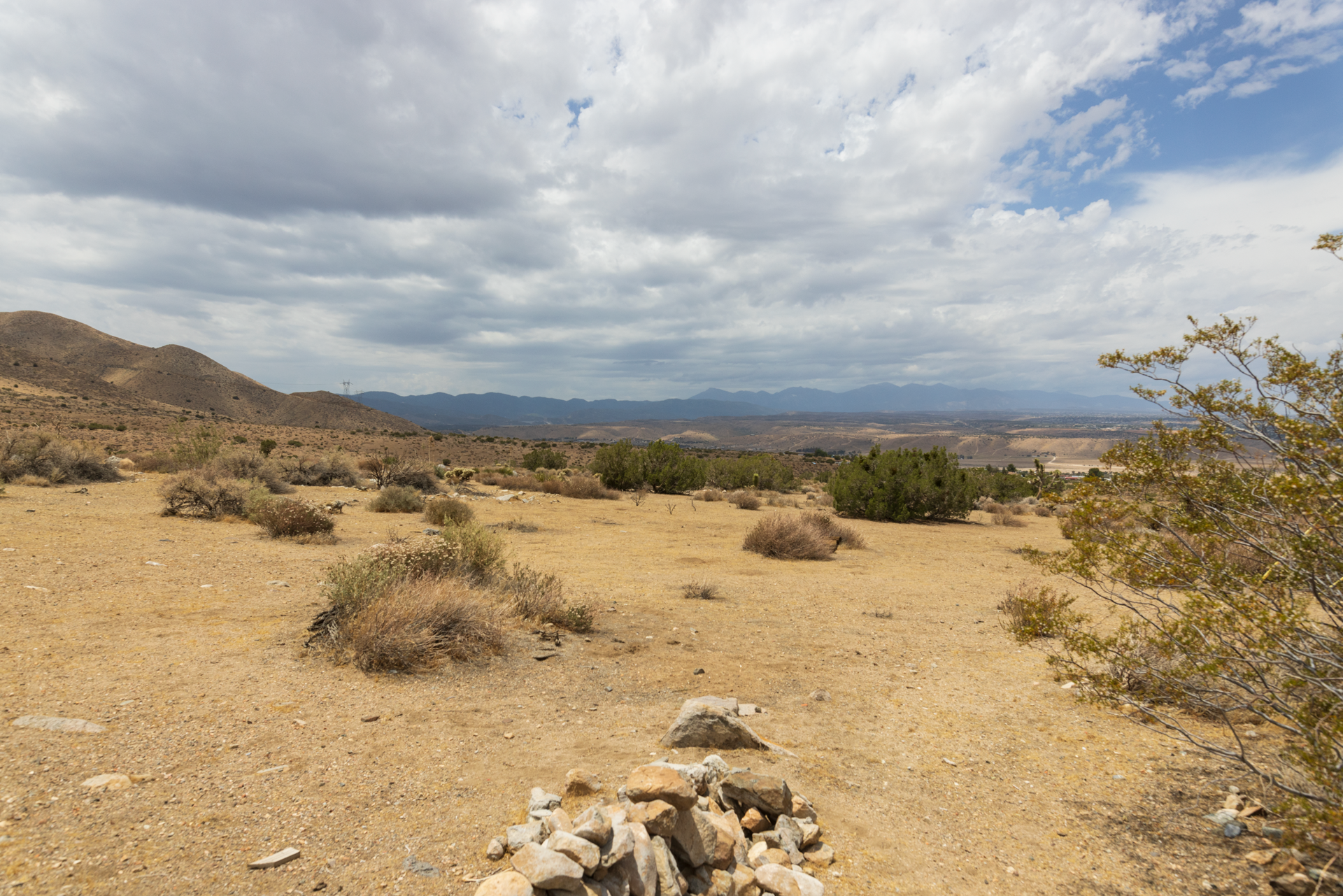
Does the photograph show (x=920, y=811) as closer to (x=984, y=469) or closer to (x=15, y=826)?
(x=15, y=826)

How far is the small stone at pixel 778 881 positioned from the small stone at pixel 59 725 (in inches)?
174

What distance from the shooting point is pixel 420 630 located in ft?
20.4

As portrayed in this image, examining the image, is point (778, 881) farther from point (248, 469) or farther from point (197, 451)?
point (197, 451)

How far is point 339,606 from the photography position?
6.46 metres

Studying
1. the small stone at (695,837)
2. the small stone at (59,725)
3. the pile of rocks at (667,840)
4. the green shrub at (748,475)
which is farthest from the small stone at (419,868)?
the green shrub at (748,475)

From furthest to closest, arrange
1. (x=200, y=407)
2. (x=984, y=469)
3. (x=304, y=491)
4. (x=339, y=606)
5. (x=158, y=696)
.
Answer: (x=200, y=407) < (x=984, y=469) < (x=304, y=491) < (x=339, y=606) < (x=158, y=696)

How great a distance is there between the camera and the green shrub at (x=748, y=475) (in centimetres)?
3334

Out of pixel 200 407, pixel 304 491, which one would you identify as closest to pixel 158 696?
pixel 304 491

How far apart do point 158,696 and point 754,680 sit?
17.2 ft

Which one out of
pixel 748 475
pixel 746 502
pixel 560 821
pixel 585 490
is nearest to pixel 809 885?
pixel 560 821

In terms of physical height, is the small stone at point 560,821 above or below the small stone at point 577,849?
below

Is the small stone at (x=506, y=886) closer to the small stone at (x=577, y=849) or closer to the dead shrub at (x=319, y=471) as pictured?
the small stone at (x=577, y=849)

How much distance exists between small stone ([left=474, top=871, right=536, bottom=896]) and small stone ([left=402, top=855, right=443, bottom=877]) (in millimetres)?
352

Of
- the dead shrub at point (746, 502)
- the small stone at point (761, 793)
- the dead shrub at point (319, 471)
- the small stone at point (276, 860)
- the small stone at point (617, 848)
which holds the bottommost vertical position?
the dead shrub at point (746, 502)
